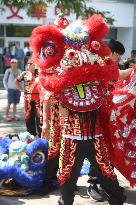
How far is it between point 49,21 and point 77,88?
63.7 ft

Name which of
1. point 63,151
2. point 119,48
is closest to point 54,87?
point 63,151

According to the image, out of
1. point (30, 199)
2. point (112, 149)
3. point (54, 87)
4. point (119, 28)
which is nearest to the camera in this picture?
point (54, 87)

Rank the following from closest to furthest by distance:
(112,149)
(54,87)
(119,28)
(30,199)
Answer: (54,87)
(112,149)
(30,199)
(119,28)

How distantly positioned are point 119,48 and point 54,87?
4.34 feet

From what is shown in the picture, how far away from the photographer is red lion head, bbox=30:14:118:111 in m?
3.52

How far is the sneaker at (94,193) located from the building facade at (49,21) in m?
17.0

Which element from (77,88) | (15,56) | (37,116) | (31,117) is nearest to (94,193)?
(77,88)

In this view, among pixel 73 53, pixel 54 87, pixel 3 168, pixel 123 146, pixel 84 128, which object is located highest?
pixel 73 53

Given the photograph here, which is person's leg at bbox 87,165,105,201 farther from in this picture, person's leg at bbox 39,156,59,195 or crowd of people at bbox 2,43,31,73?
crowd of people at bbox 2,43,31,73

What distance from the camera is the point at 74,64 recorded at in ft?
11.6

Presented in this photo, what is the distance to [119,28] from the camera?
83.1 feet

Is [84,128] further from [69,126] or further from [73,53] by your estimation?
[73,53]

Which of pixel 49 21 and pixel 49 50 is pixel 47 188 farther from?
pixel 49 21

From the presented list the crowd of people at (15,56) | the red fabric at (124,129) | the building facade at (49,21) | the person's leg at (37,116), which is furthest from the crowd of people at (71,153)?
the building facade at (49,21)
